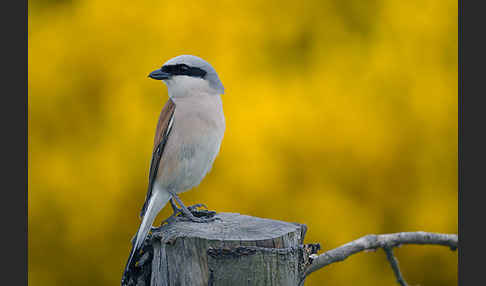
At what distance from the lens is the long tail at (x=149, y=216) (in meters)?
2.74

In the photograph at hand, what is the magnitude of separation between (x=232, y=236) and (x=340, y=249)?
3.96 ft

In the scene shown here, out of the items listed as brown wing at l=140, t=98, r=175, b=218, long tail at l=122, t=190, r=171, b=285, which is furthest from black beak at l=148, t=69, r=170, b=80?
long tail at l=122, t=190, r=171, b=285

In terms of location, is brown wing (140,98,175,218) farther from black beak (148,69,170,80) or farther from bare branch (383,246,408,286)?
bare branch (383,246,408,286)

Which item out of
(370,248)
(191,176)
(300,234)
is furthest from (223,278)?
(370,248)

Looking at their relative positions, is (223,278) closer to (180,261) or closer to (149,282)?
(180,261)

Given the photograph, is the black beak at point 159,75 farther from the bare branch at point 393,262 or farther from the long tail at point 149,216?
the bare branch at point 393,262

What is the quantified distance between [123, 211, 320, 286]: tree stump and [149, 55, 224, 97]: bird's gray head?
34.5 inches

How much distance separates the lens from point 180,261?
244 centimetres

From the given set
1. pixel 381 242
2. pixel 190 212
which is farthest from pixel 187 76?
pixel 381 242

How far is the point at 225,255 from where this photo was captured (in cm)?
230

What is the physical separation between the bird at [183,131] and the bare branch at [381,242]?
38.6 inches

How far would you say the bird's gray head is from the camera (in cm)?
298

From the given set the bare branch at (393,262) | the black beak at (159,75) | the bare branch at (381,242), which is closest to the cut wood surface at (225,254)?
the bare branch at (381,242)

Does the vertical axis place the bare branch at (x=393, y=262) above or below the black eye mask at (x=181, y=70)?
below
